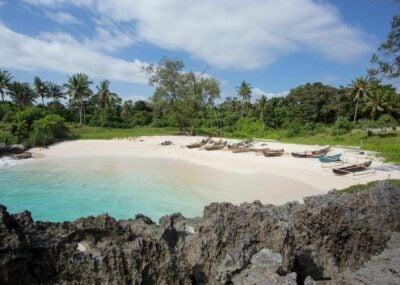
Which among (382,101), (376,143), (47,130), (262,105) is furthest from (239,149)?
(262,105)

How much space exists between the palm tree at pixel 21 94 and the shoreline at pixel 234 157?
22.3 m

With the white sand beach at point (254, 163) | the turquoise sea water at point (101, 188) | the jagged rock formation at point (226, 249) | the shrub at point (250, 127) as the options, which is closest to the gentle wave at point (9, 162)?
the turquoise sea water at point (101, 188)

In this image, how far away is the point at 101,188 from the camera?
19.2m

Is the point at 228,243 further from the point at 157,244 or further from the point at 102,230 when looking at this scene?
the point at 102,230

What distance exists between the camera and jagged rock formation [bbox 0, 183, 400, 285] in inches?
141

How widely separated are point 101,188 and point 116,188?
1.00 meters

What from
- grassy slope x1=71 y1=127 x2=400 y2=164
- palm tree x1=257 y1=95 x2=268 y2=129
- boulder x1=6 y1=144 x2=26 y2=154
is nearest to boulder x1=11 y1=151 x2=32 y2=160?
boulder x1=6 y1=144 x2=26 y2=154

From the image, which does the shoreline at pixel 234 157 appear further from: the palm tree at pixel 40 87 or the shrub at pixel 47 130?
the palm tree at pixel 40 87

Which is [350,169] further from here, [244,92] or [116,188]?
[244,92]

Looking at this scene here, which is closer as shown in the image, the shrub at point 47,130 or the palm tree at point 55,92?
the shrub at point 47,130

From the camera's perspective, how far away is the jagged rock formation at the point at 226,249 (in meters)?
3.59

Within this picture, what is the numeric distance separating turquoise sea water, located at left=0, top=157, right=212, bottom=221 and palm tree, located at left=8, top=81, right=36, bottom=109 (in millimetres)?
30941

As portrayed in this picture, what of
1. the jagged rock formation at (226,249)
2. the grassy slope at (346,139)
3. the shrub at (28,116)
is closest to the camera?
the jagged rock formation at (226,249)

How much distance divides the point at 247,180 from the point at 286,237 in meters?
14.7
